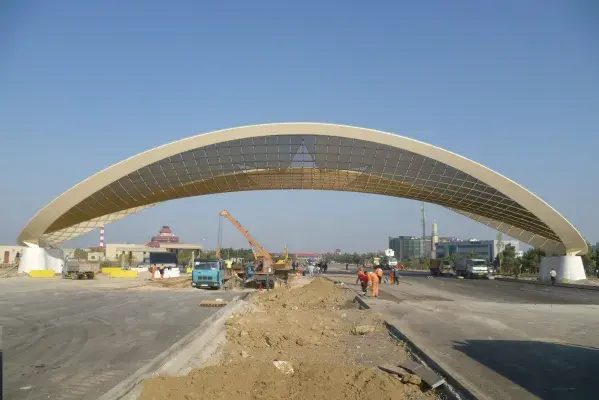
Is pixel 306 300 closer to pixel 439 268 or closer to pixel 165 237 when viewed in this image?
pixel 439 268

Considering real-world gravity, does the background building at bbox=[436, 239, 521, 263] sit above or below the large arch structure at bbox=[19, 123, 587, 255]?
below

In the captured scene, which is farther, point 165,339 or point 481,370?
point 165,339

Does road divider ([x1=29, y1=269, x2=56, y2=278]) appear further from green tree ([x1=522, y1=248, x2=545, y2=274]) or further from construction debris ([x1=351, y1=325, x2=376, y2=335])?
green tree ([x1=522, y1=248, x2=545, y2=274])

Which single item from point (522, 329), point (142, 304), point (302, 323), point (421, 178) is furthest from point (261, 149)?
point (522, 329)

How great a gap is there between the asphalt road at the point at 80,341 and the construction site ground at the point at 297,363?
1.45m

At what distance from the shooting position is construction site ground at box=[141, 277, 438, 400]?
22.4ft

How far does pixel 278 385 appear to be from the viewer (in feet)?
23.4

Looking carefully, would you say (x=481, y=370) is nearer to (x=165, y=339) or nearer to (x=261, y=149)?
(x=165, y=339)

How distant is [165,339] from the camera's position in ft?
39.8

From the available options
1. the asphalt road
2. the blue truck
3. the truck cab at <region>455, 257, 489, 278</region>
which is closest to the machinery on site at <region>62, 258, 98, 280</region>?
the blue truck

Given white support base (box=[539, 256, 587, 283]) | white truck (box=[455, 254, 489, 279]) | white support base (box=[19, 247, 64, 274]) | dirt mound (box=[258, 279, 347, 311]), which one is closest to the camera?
dirt mound (box=[258, 279, 347, 311])

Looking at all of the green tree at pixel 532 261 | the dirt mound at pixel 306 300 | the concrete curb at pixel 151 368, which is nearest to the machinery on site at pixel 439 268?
the green tree at pixel 532 261

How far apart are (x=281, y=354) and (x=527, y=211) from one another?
3721 centimetres

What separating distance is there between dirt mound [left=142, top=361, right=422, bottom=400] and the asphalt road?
1352 mm
